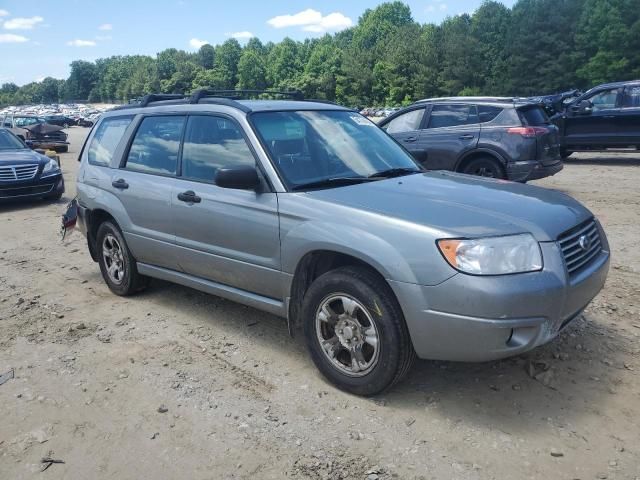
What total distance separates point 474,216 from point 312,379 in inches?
59.1

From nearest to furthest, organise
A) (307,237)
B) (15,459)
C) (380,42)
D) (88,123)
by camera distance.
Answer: (15,459) → (307,237) → (88,123) → (380,42)

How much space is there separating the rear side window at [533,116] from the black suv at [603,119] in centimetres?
498

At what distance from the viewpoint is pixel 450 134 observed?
9953mm

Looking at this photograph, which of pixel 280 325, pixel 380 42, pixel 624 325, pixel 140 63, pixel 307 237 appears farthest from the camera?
pixel 140 63

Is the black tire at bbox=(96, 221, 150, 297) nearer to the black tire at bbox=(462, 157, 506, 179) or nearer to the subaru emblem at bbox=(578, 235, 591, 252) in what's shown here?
the subaru emblem at bbox=(578, 235, 591, 252)

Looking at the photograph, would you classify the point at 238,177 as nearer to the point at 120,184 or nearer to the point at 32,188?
the point at 120,184

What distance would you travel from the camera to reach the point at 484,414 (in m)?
3.34

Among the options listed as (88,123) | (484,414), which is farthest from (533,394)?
(88,123)

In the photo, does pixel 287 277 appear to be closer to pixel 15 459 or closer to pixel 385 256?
pixel 385 256

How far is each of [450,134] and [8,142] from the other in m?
9.24

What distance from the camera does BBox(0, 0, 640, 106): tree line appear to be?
59.6 m

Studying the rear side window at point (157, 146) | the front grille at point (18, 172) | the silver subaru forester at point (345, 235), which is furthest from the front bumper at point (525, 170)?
the front grille at point (18, 172)

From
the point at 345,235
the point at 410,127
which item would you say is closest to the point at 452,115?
the point at 410,127

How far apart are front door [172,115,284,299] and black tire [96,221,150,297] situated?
0.94 metres
